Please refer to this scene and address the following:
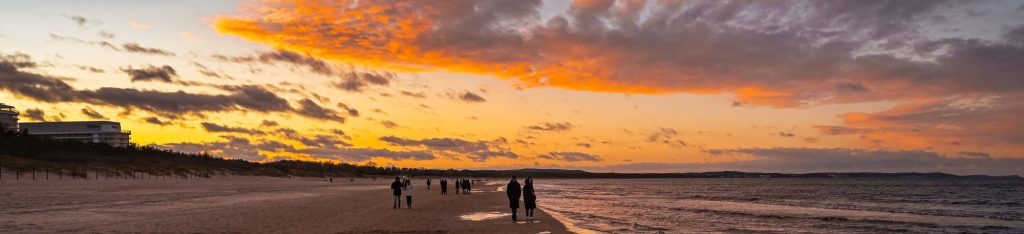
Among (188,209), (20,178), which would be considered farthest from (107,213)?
(20,178)

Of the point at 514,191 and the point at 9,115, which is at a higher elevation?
the point at 9,115

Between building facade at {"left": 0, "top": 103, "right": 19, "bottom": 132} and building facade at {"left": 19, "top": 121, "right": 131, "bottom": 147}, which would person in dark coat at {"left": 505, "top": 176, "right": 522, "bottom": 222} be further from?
building facade at {"left": 19, "top": 121, "right": 131, "bottom": 147}

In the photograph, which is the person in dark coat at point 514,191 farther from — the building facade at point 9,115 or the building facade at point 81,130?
the building facade at point 81,130

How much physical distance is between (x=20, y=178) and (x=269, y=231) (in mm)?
48380

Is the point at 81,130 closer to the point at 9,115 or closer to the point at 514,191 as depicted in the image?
the point at 9,115

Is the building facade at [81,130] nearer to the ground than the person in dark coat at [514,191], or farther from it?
farther from it

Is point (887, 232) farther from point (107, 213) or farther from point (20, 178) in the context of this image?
point (20, 178)

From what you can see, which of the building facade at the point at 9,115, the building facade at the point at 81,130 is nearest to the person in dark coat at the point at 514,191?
the building facade at the point at 9,115

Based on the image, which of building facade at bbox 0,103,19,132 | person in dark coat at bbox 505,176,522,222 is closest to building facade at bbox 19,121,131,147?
building facade at bbox 0,103,19,132

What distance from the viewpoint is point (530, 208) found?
26219 millimetres

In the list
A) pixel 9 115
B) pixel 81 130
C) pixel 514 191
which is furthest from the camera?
pixel 81 130

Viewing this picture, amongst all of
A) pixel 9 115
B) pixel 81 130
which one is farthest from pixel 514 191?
pixel 81 130

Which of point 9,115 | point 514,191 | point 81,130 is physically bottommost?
point 514,191

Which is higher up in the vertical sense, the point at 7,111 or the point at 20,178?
the point at 7,111
